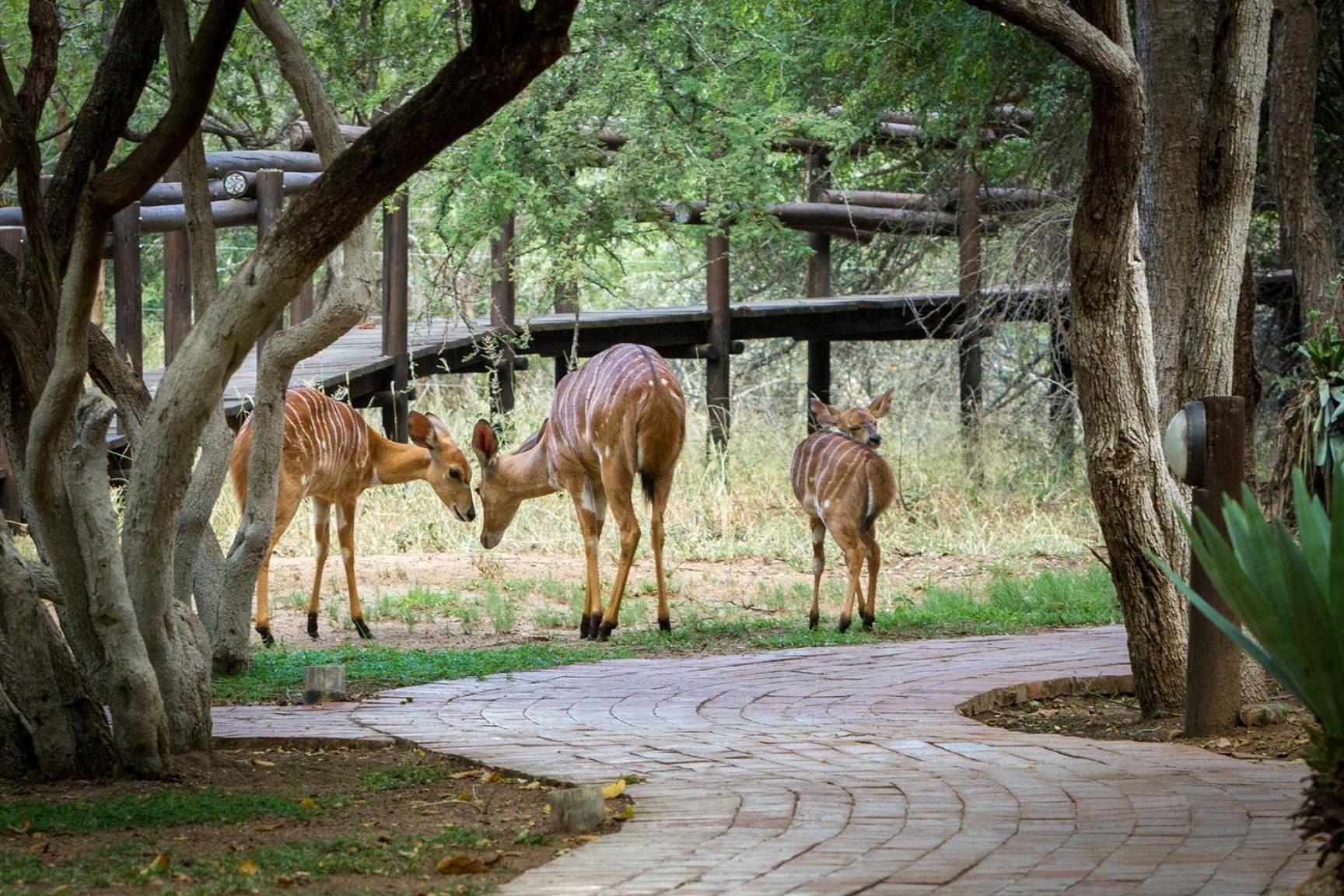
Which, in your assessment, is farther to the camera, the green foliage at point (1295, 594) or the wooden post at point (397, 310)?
the wooden post at point (397, 310)

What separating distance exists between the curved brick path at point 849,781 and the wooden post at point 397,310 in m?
7.40

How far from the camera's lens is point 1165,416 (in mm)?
6688

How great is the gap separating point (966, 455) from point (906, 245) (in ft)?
15.2

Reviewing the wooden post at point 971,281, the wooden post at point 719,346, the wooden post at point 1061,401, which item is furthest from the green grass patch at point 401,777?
the wooden post at point 719,346

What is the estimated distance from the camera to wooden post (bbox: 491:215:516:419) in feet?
50.9

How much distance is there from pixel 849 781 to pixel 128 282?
352 inches

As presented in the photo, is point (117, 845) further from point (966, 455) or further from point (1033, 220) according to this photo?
point (966, 455)

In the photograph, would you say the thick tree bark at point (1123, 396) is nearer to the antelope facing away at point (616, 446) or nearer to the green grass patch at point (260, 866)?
the green grass patch at point (260, 866)

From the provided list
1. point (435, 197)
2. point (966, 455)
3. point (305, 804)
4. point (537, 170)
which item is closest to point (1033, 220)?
point (966, 455)

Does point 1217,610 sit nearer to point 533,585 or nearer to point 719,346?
point 533,585

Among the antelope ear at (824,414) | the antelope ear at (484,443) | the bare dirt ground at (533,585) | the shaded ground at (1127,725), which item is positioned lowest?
the shaded ground at (1127,725)

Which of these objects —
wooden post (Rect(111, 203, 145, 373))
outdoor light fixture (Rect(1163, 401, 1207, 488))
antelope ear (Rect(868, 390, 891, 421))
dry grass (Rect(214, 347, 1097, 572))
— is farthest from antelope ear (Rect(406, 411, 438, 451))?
outdoor light fixture (Rect(1163, 401, 1207, 488))

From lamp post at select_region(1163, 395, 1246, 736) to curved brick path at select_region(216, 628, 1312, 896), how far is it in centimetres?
33

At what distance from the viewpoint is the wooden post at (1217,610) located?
5672mm
